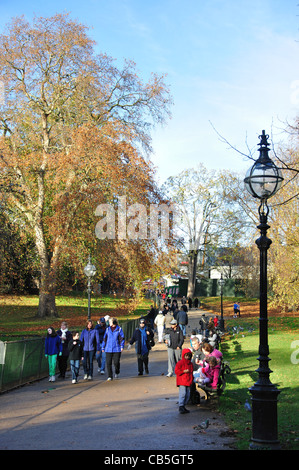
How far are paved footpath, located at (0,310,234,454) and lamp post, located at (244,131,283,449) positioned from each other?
628 millimetres

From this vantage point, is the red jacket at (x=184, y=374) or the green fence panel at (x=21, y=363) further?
the green fence panel at (x=21, y=363)

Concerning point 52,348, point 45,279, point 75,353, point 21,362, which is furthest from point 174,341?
point 45,279

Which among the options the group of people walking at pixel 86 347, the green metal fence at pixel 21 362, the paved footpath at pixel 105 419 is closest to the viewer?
the paved footpath at pixel 105 419

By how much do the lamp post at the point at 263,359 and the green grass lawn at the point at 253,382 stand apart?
31 centimetres

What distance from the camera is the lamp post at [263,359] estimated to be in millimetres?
7777

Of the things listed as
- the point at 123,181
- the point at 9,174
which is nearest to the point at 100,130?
the point at 123,181

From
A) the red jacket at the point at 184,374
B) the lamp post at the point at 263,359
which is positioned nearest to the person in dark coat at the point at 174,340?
the red jacket at the point at 184,374

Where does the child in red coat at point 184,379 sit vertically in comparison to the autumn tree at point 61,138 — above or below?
below

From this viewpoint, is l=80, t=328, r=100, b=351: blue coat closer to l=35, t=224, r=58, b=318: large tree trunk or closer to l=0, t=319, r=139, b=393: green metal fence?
l=0, t=319, r=139, b=393: green metal fence

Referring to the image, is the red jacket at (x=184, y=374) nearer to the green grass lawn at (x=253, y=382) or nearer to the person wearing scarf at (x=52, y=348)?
the green grass lawn at (x=253, y=382)

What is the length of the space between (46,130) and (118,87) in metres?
5.90

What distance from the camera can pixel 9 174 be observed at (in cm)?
3350

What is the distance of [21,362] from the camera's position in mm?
15391

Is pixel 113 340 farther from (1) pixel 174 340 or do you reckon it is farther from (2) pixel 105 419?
(2) pixel 105 419
